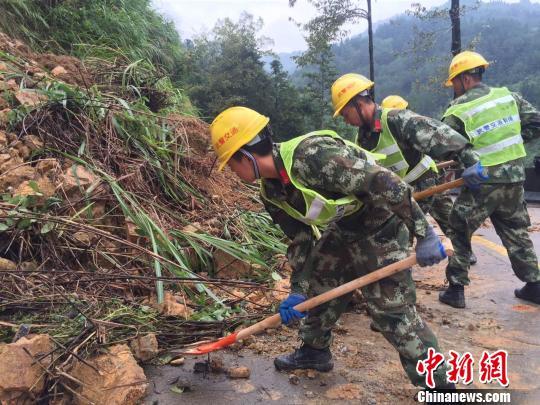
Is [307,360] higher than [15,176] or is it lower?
lower

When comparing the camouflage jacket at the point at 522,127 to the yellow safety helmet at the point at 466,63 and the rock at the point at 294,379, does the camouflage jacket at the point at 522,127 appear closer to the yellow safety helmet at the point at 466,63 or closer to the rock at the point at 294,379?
the yellow safety helmet at the point at 466,63

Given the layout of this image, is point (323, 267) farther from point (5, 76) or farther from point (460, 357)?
point (5, 76)

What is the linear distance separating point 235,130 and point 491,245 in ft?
13.3

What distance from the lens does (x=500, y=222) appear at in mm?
3408

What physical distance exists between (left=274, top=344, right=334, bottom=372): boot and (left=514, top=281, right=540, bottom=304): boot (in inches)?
67.3

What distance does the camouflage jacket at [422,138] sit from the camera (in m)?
2.92

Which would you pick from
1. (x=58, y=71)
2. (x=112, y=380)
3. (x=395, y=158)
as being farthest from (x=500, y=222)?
(x=58, y=71)

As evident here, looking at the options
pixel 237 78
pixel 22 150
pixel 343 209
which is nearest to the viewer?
pixel 343 209

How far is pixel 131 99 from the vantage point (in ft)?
15.6

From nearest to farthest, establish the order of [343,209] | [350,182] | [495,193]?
1. [350,182]
2. [343,209]
3. [495,193]

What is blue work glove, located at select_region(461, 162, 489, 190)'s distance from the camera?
9.81 feet

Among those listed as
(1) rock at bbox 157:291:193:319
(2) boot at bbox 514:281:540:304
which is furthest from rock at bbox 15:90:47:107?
(2) boot at bbox 514:281:540:304

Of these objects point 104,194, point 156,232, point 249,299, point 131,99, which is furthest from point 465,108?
point 131,99

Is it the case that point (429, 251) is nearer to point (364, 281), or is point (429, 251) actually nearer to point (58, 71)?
point (364, 281)
